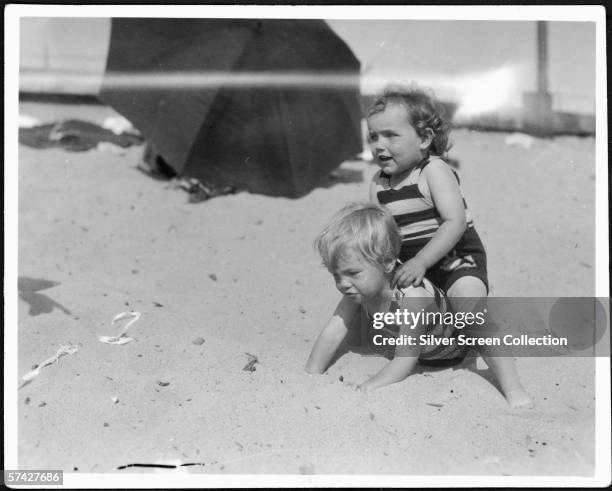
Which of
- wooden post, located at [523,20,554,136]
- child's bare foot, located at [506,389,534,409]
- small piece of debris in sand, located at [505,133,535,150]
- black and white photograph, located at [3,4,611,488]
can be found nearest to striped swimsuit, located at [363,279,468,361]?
black and white photograph, located at [3,4,611,488]

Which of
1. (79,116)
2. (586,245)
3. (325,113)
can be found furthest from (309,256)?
(79,116)

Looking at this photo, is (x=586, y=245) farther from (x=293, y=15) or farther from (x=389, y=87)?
(x=293, y=15)

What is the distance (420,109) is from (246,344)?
2.43 feet

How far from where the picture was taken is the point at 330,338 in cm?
178

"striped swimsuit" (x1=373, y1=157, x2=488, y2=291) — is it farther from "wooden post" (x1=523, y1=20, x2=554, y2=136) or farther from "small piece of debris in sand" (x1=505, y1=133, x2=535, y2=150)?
"small piece of debris in sand" (x1=505, y1=133, x2=535, y2=150)

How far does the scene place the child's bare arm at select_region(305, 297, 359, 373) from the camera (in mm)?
1775

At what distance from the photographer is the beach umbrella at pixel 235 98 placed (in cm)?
255

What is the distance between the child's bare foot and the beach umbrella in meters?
1.27

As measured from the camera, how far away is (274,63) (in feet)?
8.57

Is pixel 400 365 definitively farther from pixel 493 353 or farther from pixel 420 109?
pixel 420 109

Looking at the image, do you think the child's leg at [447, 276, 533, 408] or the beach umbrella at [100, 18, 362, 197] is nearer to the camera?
the child's leg at [447, 276, 533, 408]

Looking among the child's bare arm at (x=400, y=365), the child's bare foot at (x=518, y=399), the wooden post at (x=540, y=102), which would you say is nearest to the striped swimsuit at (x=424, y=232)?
the child's bare arm at (x=400, y=365)

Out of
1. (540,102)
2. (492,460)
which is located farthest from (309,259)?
(540,102)

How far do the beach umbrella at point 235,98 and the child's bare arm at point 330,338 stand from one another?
3.24 ft
